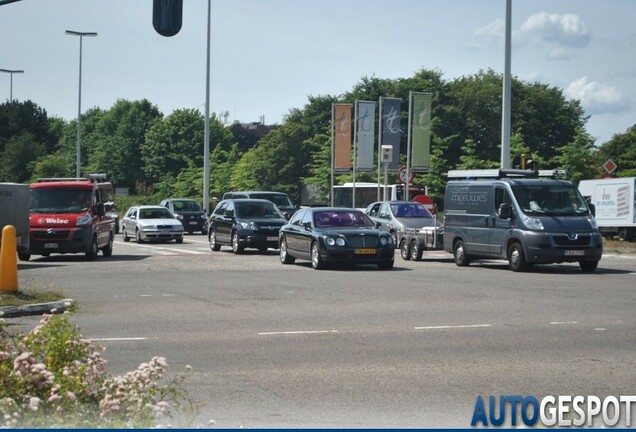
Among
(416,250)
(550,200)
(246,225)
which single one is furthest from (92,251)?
(550,200)

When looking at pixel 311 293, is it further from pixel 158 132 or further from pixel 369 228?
pixel 158 132

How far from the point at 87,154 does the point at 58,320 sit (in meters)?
134

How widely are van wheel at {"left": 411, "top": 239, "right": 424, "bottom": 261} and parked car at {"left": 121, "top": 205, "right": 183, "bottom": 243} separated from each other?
15.3 metres

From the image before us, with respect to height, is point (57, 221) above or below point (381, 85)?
below

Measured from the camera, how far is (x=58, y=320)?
7699mm

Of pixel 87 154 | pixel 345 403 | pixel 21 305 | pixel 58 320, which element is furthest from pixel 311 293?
pixel 87 154

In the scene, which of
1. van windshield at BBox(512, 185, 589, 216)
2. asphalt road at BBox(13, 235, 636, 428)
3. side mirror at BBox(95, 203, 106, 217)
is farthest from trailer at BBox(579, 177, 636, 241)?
side mirror at BBox(95, 203, 106, 217)

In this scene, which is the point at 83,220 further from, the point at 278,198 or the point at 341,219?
the point at 278,198

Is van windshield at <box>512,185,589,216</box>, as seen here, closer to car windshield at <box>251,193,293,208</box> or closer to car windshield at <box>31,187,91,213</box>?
car windshield at <box>31,187,91,213</box>

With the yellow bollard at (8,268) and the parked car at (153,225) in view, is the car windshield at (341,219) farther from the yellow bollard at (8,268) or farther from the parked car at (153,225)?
the parked car at (153,225)

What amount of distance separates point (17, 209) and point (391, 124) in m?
26.5

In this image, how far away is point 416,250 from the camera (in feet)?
102

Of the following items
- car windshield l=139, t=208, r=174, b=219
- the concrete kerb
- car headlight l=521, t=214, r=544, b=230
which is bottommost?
the concrete kerb

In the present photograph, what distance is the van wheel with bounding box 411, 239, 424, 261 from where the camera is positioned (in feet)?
102
